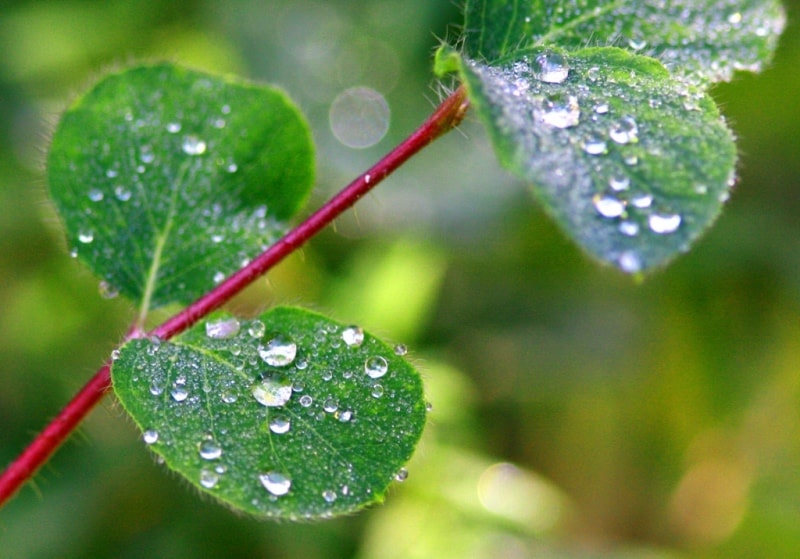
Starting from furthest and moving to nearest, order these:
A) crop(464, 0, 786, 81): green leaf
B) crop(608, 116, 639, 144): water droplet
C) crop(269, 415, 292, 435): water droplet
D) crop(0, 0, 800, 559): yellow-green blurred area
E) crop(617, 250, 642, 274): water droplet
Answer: crop(0, 0, 800, 559): yellow-green blurred area, crop(464, 0, 786, 81): green leaf, crop(269, 415, 292, 435): water droplet, crop(608, 116, 639, 144): water droplet, crop(617, 250, 642, 274): water droplet

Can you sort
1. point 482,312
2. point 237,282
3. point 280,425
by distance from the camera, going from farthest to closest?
point 482,312 → point 237,282 → point 280,425

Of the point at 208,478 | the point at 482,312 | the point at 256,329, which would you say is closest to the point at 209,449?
the point at 208,478

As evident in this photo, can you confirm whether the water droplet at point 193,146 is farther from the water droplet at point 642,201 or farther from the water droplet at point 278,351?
Answer: the water droplet at point 642,201

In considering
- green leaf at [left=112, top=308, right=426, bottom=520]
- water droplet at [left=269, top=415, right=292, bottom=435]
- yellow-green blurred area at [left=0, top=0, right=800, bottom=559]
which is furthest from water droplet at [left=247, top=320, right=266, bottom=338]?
yellow-green blurred area at [left=0, top=0, right=800, bottom=559]

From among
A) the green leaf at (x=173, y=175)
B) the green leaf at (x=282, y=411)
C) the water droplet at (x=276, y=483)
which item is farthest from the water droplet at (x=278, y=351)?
the green leaf at (x=173, y=175)

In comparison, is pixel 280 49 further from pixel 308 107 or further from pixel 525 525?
pixel 525 525

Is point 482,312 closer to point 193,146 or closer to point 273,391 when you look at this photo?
point 193,146

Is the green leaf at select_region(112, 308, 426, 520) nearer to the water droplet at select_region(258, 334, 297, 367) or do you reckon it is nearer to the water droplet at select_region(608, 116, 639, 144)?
the water droplet at select_region(258, 334, 297, 367)
